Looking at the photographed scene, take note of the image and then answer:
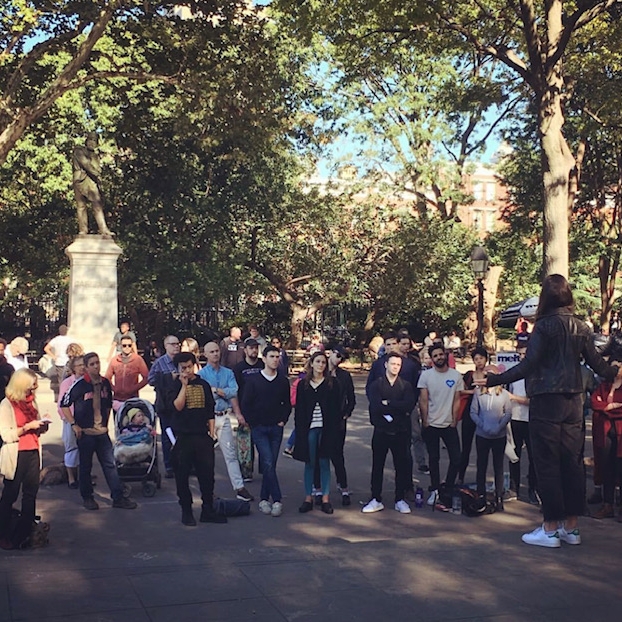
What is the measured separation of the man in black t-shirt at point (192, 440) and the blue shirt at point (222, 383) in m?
1.45

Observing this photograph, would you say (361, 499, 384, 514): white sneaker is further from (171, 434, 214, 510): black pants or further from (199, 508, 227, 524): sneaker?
(171, 434, 214, 510): black pants

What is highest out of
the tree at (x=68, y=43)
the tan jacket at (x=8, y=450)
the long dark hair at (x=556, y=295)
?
the tree at (x=68, y=43)

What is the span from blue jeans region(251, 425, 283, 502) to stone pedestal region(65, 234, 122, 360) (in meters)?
12.0

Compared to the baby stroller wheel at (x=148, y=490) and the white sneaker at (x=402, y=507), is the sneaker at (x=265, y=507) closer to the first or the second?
the white sneaker at (x=402, y=507)

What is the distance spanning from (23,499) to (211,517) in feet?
6.18

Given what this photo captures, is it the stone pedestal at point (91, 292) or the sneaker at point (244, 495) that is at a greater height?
the stone pedestal at point (91, 292)

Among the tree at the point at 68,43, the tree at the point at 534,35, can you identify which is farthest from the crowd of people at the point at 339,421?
the tree at the point at 68,43

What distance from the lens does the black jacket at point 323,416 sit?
876cm

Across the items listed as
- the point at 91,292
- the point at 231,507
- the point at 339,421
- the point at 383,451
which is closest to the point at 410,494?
the point at 383,451

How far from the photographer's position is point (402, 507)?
8.88 m

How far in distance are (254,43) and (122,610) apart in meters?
17.9

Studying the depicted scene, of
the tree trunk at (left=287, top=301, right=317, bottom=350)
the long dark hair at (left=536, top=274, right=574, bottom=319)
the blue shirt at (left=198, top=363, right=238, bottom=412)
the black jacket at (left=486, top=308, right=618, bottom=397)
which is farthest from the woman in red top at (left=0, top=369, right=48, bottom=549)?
the tree trunk at (left=287, top=301, right=317, bottom=350)

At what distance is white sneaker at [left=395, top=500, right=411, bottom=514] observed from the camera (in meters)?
8.85

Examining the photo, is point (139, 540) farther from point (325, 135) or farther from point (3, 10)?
point (325, 135)
